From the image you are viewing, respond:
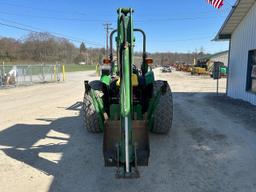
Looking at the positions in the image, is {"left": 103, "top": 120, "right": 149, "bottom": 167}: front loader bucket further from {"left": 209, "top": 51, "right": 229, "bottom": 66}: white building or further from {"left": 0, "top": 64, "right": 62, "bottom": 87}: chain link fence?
{"left": 209, "top": 51, "right": 229, "bottom": 66}: white building

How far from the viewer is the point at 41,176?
4.19 m

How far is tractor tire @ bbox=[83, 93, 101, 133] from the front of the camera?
5.77 m

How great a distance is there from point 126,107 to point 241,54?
33.1 feet

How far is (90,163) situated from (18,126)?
3738 millimetres

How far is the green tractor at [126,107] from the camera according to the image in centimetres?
357

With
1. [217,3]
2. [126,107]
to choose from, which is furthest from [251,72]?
[126,107]

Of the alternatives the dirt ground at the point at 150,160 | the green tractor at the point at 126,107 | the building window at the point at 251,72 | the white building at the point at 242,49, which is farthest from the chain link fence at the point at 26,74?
the building window at the point at 251,72

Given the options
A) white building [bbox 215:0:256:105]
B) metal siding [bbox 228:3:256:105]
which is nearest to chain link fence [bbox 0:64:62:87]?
white building [bbox 215:0:256:105]

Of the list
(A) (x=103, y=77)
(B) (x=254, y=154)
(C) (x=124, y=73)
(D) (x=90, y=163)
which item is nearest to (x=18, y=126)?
(A) (x=103, y=77)

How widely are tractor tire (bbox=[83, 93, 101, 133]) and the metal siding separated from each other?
278 inches

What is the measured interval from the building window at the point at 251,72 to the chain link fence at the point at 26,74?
15.9 metres

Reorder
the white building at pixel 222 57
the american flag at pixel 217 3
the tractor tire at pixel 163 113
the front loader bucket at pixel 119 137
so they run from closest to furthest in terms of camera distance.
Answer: the front loader bucket at pixel 119 137 < the tractor tire at pixel 163 113 < the american flag at pixel 217 3 < the white building at pixel 222 57

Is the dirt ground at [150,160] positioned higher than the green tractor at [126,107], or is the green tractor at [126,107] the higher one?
the green tractor at [126,107]

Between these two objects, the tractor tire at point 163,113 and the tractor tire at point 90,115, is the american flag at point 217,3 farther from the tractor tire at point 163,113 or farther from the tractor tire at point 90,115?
the tractor tire at point 90,115
